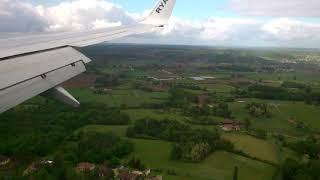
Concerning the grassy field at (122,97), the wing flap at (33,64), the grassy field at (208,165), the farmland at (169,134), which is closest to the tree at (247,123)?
the farmland at (169,134)

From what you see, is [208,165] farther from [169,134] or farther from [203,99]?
[203,99]

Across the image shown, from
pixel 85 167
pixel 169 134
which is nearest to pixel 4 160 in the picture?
pixel 85 167

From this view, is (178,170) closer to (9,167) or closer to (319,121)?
(9,167)

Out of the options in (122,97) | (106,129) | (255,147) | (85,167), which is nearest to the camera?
(85,167)

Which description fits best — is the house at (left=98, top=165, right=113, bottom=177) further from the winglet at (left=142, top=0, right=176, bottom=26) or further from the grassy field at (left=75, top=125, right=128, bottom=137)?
the winglet at (left=142, top=0, right=176, bottom=26)

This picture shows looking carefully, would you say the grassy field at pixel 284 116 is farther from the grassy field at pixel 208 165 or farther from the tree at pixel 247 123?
the grassy field at pixel 208 165

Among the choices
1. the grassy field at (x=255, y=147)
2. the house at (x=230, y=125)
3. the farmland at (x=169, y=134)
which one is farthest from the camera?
the house at (x=230, y=125)

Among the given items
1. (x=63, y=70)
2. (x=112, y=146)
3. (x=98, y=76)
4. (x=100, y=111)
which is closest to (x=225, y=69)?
(x=98, y=76)
